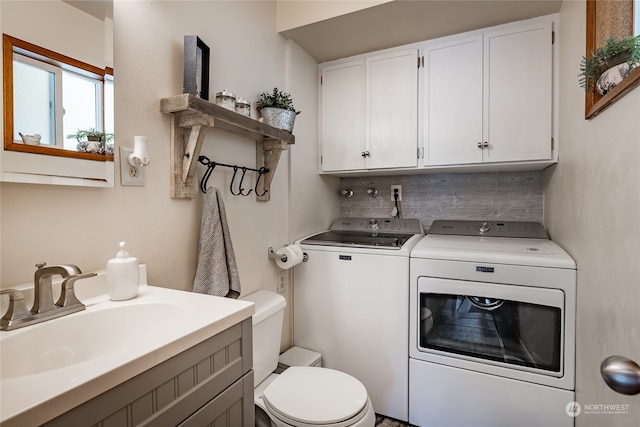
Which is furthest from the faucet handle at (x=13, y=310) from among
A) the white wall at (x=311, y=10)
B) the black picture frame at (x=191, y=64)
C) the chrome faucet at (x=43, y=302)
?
the white wall at (x=311, y=10)

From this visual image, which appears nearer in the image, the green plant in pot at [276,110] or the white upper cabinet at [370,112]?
the green plant in pot at [276,110]

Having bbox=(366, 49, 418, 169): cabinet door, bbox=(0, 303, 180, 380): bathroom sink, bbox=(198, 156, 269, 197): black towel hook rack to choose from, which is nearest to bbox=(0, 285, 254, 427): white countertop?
bbox=(0, 303, 180, 380): bathroom sink

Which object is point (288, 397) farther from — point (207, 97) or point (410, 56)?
point (410, 56)

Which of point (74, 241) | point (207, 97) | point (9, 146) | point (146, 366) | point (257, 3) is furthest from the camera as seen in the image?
point (257, 3)

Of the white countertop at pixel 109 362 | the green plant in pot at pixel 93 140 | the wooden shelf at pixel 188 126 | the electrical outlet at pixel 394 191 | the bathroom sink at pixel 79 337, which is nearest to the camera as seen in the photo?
the white countertop at pixel 109 362

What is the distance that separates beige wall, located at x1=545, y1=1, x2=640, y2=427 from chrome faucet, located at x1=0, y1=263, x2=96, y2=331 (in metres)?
1.42

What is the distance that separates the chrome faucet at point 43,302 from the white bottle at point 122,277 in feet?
0.25

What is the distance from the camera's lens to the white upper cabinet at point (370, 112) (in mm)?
2137

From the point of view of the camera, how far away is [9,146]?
80cm

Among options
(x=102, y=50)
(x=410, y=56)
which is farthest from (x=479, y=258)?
(x=102, y=50)

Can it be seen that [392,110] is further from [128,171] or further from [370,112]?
[128,171]

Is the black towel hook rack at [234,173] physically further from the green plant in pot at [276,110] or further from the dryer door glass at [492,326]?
the dryer door glass at [492,326]

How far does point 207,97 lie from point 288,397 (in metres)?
1.32

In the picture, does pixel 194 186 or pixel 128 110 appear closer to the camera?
pixel 128 110
